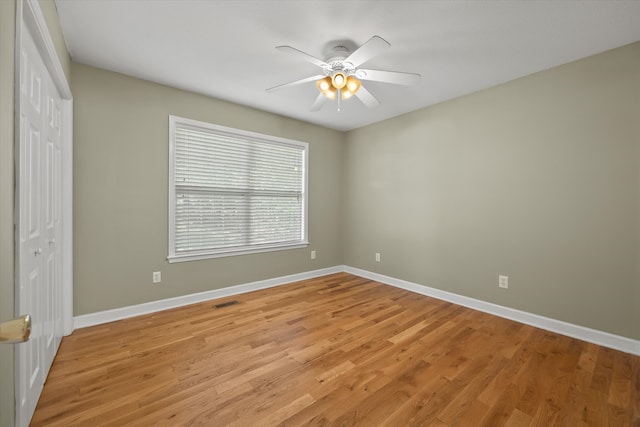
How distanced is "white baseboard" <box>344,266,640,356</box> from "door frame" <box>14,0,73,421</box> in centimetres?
356

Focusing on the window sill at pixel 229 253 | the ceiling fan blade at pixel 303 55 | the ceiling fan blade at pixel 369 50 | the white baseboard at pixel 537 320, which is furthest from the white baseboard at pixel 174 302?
the ceiling fan blade at pixel 369 50

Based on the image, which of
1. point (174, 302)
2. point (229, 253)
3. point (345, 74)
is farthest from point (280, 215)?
point (345, 74)

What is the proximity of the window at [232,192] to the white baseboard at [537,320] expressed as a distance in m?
1.81

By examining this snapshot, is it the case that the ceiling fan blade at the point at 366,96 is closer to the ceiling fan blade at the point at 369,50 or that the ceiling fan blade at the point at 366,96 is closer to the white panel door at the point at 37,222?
the ceiling fan blade at the point at 369,50

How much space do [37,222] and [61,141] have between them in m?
1.09

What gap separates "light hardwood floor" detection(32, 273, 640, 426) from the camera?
1502 mm

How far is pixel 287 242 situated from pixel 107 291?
84.7 inches

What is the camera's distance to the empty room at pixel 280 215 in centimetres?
154

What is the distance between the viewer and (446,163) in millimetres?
3295

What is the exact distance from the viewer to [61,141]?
2211mm

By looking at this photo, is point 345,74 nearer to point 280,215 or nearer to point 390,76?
point 390,76

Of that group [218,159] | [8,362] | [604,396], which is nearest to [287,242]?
[218,159]

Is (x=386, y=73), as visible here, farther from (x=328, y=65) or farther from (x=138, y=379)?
(x=138, y=379)

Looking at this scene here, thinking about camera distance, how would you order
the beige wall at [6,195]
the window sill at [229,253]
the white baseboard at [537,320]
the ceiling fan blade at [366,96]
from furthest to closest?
the window sill at [229,253], the ceiling fan blade at [366,96], the white baseboard at [537,320], the beige wall at [6,195]
